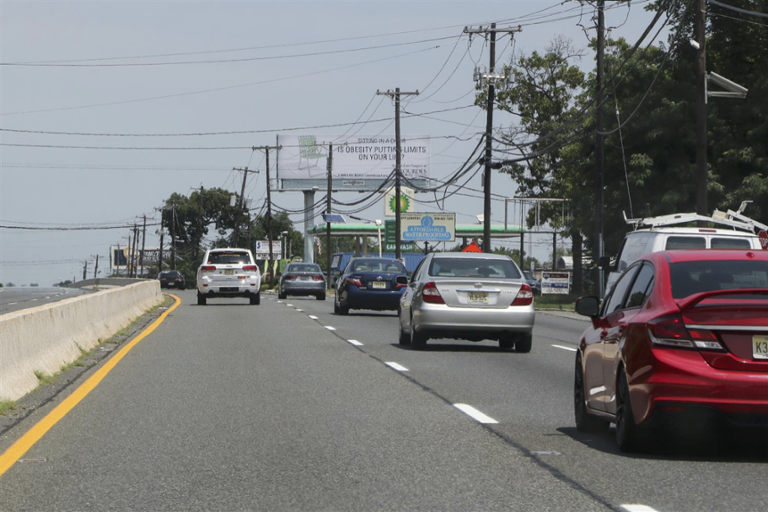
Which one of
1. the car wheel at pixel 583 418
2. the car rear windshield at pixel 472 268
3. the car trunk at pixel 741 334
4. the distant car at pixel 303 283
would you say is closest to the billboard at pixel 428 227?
the distant car at pixel 303 283

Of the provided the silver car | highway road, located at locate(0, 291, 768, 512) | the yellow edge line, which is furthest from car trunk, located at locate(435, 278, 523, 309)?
the yellow edge line

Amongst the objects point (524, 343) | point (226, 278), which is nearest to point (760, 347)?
point (524, 343)

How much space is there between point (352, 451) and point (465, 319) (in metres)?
10.2

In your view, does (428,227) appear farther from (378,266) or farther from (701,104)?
(701,104)

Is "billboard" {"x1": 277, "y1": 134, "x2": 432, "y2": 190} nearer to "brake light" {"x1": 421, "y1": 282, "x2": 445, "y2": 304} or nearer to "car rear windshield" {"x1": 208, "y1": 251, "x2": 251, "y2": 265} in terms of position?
"car rear windshield" {"x1": 208, "y1": 251, "x2": 251, "y2": 265}

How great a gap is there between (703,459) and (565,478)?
1.38 m

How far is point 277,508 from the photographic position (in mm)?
6965

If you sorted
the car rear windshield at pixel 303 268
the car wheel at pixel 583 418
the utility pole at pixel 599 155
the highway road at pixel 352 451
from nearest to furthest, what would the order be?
the highway road at pixel 352 451
the car wheel at pixel 583 418
the utility pole at pixel 599 155
the car rear windshield at pixel 303 268

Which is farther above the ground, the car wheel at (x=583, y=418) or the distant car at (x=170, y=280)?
the distant car at (x=170, y=280)

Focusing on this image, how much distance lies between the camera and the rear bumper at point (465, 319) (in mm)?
19094

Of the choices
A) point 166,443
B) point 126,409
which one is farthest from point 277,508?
point 126,409

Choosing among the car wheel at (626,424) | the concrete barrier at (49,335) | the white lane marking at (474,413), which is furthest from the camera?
the concrete barrier at (49,335)

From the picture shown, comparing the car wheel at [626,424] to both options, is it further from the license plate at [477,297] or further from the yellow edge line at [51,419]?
the license plate at [477,297]

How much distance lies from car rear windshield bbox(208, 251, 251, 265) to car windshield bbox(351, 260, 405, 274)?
879 cm
